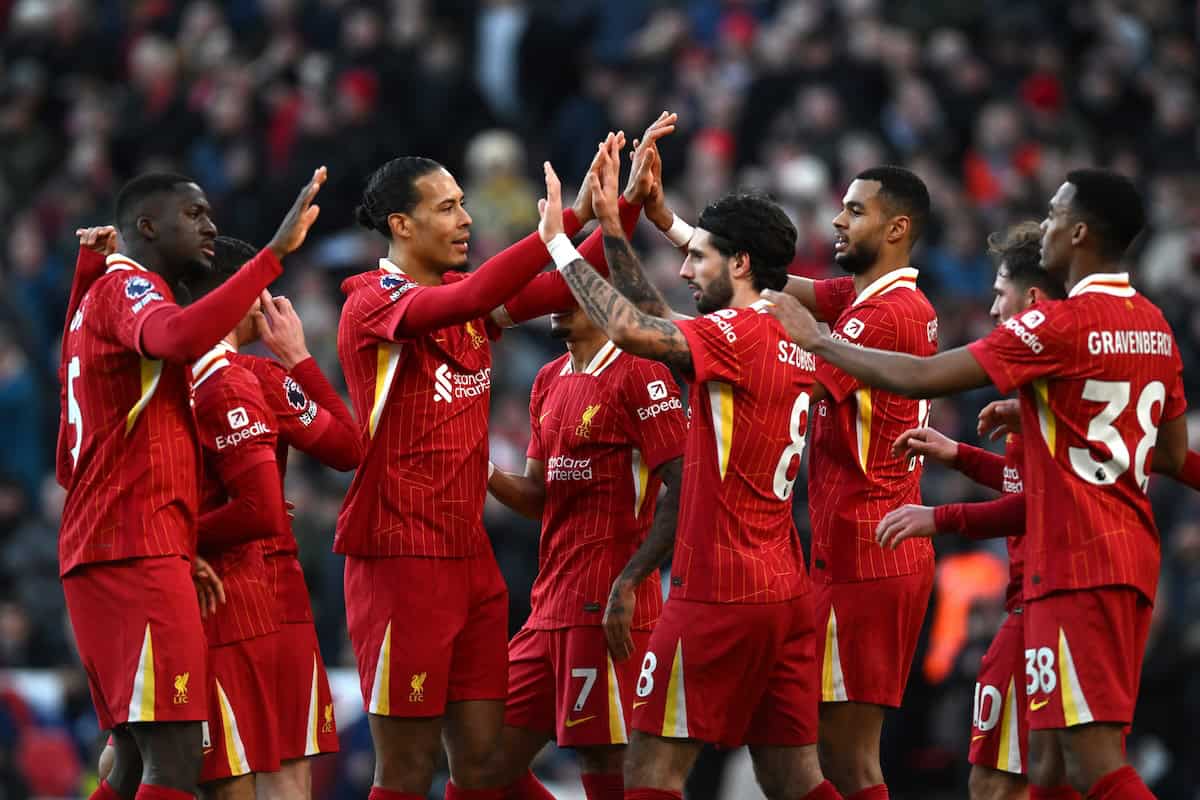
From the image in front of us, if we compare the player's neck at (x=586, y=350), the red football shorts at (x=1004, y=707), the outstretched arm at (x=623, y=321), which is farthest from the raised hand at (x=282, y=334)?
the red football shorts at (x=1004, y=707)

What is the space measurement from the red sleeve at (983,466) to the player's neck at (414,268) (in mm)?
2530

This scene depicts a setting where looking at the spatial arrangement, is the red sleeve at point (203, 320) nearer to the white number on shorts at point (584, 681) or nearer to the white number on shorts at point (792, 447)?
the white number on shorts at point (792, 447)

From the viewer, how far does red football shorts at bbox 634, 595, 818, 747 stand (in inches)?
318

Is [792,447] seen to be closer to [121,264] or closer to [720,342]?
[720,342]

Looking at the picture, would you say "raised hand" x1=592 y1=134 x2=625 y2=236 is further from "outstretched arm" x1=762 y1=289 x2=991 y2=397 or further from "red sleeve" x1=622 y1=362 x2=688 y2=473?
"outstretched arm" x1=762 y1=289 x2=991 y2=397

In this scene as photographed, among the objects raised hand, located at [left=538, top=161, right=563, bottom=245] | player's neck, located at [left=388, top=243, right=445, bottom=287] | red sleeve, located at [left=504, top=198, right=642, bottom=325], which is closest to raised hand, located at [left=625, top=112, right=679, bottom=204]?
red sleeve, located at [left=504, top=198, right=642, bottom=325]

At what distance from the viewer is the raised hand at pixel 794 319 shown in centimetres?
783

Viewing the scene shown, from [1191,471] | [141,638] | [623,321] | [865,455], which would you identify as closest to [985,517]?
[865,455]

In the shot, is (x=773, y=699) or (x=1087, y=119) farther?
(x=1087, y=119)

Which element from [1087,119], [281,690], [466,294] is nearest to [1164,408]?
[466,294]

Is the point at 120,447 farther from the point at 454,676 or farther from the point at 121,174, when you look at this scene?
the point at 121,174

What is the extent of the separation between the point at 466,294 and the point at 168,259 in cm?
124

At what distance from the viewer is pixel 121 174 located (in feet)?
66.7

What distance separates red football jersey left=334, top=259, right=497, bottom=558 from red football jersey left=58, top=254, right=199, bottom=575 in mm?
873
